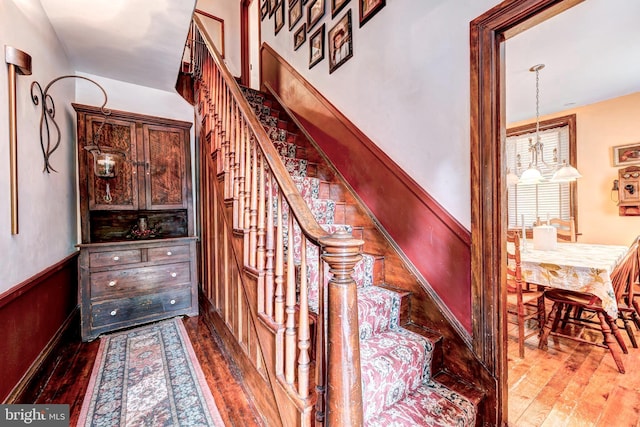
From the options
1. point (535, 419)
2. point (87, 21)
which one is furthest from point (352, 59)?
point (535, 419)

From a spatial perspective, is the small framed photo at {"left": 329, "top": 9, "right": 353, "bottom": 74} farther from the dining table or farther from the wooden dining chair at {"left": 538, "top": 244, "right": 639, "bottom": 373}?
the wooden dining chair at {"left": 538, "top": 244, "right": 639, "bottom": 373}

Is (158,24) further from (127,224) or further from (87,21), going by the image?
(127,224)

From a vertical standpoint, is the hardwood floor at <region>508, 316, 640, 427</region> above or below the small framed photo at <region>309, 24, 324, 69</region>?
below

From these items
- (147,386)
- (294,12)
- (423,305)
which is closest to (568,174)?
(423,305)

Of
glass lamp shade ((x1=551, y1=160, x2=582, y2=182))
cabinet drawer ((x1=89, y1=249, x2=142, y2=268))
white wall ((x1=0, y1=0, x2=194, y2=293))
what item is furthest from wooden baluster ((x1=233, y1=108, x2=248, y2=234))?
glass lamp shade ((x1=551, y1=160, x2=582, y2=182))

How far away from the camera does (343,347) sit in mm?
880

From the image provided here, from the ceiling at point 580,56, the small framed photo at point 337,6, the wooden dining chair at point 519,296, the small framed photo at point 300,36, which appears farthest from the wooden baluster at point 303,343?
the small framed photo at point 300,36

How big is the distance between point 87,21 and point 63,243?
1.68 meters

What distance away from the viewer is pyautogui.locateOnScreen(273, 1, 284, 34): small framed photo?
11.5 ft

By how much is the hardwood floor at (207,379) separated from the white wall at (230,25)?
4658 millimetres

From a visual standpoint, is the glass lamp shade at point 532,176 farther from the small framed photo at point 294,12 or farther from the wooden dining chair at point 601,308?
the small framed photo at point 294,12

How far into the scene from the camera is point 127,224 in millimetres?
3025

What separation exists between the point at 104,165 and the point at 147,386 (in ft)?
5.90

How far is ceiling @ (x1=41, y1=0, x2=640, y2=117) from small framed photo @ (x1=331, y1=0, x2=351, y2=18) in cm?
130
